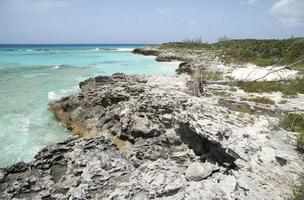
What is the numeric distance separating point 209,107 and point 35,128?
1008 centimetres

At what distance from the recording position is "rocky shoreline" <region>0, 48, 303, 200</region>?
728 centimetres

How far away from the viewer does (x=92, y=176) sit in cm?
857

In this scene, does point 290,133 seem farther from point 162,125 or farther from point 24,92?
point 24,92

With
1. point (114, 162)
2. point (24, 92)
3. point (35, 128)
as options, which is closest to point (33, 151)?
point (35, 128)

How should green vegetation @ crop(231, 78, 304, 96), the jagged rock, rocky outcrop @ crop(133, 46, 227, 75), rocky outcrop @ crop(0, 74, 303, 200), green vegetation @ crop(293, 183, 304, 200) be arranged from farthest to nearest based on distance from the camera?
rocky outcrop @ crop(133, 46, 227, 75) < green vegetation @ crop(231, 78, 304, 96) < the jagged rock < rocky outcrop @ crop(0, 74, 303, 200) < green vegetation @ crop(293, 183, 304, 200)

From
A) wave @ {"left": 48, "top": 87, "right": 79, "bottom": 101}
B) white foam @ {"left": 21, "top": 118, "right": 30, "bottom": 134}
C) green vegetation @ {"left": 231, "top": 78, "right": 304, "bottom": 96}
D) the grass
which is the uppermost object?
green vegetation @ {"left": 231, "top": 78, "right": 304, "bottom": 96}

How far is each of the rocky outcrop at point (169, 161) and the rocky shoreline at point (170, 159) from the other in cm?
2

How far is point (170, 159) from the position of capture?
958 centimetres

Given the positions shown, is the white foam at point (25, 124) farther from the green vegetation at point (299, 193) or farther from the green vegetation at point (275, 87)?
the green vegetation at point (299, 193)

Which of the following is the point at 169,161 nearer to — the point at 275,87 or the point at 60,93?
the point at 275,87

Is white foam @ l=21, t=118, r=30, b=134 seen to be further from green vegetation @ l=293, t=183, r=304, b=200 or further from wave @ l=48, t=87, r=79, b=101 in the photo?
green vegetation @ l=293, t=183, r=304, b=200

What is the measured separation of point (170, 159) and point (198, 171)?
5.37 ft

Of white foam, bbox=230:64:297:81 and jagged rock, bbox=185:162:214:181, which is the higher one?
white foam, bbox=230:64:297:81

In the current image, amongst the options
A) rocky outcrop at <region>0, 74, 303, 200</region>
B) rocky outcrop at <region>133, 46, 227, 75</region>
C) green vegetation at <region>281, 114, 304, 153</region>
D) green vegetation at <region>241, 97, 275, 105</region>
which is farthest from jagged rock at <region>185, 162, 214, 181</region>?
rocky outcrop at <region>133, 46, 227, 75</region>
